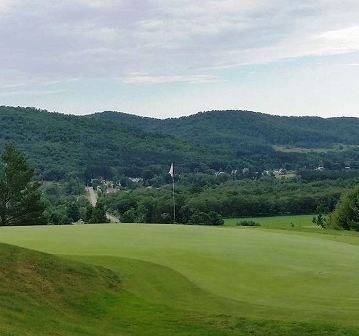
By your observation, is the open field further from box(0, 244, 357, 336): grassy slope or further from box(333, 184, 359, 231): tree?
box(333, 184, 359, 231): tree

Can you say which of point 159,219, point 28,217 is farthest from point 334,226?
point 28,217

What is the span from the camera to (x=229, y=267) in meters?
26.0

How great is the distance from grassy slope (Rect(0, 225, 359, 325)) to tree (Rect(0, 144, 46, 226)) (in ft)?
109

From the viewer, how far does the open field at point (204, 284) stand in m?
18.2

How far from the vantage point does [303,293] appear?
73.2 feet

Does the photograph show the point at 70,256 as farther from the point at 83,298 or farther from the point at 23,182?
the point at 23,182

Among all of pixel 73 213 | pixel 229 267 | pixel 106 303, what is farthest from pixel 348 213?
pixel 106 303

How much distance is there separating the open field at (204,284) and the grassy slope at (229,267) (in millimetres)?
39

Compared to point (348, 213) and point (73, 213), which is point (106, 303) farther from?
point (73, 213)

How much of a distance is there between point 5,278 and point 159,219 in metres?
83.2

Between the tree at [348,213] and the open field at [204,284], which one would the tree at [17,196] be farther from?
the tree at [348,213]

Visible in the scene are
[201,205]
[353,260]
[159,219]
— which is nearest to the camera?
[353,260]

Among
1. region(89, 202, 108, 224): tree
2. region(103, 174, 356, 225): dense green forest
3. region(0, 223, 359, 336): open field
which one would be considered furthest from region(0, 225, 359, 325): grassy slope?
region(103, 174, 356, 225): dense green forest

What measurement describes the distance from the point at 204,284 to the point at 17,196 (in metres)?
50.8
